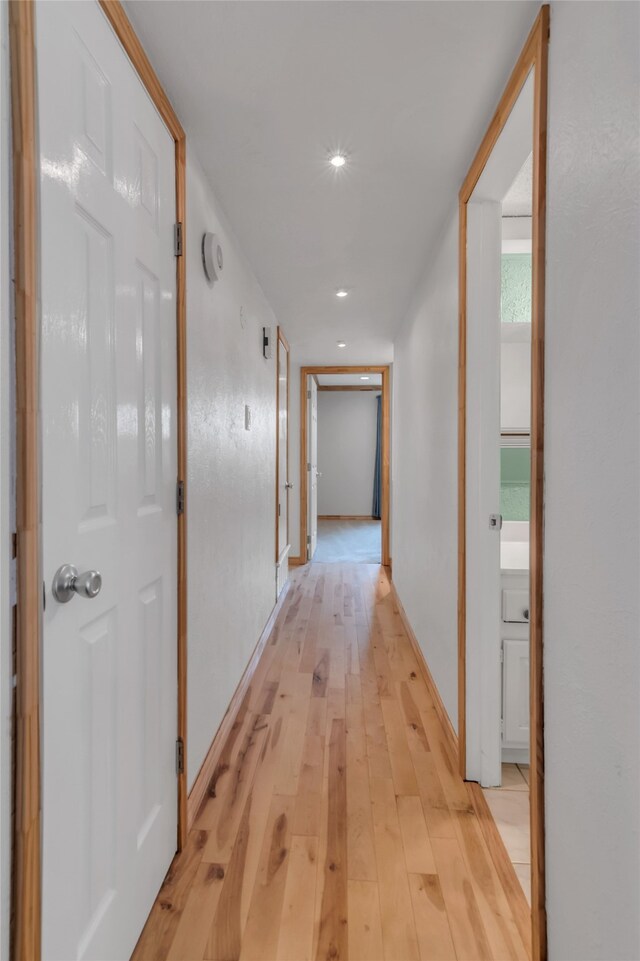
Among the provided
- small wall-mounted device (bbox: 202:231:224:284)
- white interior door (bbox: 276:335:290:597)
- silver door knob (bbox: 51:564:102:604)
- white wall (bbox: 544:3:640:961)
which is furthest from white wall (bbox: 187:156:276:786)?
white wall (bbox: 544:3:640:961)

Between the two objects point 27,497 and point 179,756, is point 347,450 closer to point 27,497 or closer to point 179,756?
point 179,756

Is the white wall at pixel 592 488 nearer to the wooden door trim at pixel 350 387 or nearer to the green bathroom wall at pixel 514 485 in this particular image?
the green bathroom wall at pixel 514 485

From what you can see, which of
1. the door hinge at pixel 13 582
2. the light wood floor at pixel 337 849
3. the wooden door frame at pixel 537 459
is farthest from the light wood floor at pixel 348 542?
the door hinge at pixel 13 582

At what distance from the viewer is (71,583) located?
853mm

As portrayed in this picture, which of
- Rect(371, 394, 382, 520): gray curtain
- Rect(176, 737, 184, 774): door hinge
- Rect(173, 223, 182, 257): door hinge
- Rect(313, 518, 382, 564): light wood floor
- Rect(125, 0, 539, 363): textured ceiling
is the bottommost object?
Rect(313, 518, 382, 564): light wood floor

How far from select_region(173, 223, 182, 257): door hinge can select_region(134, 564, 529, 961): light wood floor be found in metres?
1.80

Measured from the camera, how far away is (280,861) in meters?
1.41

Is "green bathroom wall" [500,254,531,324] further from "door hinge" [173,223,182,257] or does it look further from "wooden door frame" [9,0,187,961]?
"wooden door frame" [9,0,187,961]

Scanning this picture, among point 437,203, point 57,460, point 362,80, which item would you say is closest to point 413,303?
point 437,203

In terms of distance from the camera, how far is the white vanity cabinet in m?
1.78

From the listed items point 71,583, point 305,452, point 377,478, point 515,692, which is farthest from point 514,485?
point 377,478

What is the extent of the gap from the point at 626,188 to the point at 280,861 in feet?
5.96

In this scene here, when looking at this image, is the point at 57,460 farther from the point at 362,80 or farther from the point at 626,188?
the point at 362,80

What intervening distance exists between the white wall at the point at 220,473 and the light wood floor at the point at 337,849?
221 mm
